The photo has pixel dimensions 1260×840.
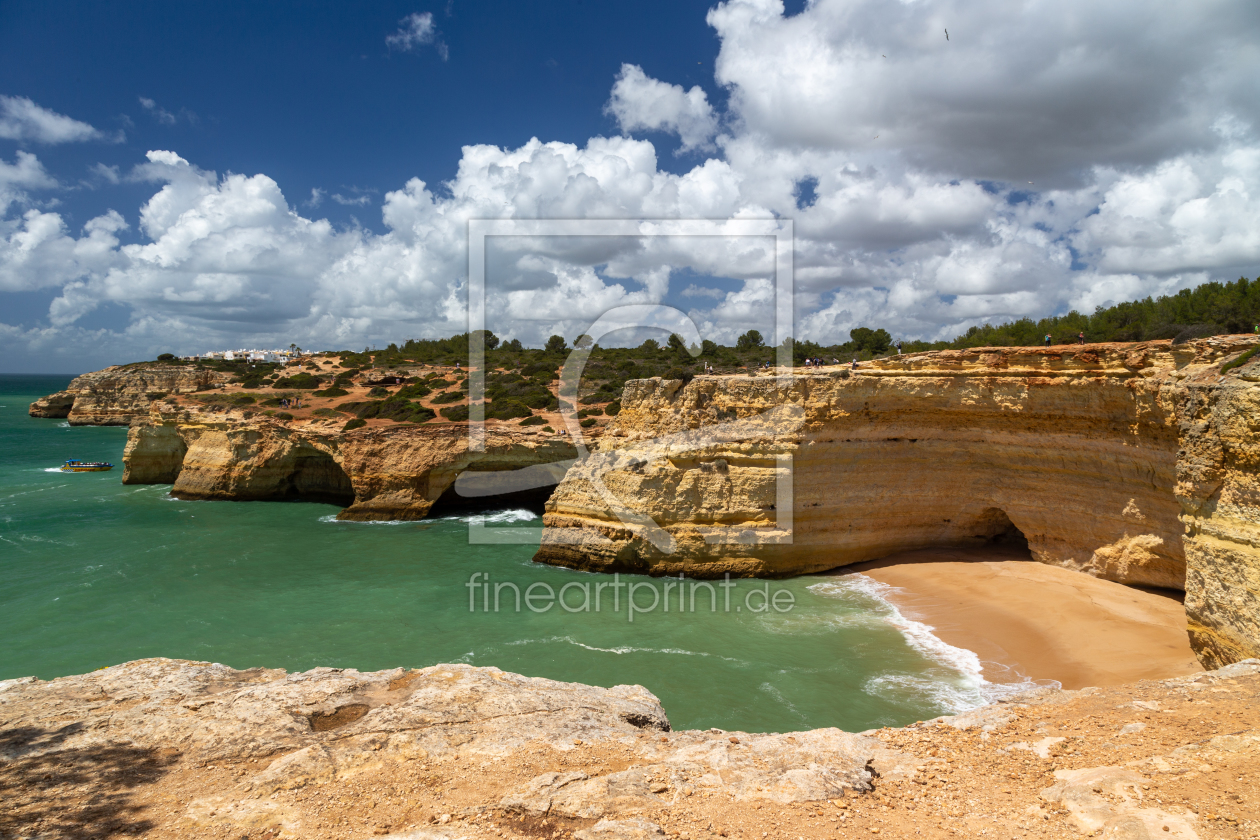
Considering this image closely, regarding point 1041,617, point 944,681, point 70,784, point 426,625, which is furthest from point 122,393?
point 1041,617

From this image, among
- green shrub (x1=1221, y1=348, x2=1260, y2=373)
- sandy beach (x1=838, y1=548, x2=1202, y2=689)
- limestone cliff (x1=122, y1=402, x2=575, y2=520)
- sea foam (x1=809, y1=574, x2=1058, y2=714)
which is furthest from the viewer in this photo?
limestone cliff (x1=122, y1=402, x2=575, y2=520)

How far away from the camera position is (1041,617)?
13.1 metres

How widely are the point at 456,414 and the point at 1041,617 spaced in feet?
82.5

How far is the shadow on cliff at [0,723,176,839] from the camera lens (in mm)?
4102

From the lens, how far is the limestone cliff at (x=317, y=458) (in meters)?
26.6

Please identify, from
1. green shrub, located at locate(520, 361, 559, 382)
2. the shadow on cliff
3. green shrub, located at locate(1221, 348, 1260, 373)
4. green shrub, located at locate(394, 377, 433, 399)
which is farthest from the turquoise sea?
green shrub, located at locate(520, 361, 559, 382)

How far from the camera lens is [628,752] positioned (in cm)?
546

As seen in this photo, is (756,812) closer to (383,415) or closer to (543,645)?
(543,645)

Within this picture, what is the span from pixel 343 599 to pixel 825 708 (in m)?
13.3

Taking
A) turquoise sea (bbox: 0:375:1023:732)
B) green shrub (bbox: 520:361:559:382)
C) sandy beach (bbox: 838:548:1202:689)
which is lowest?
turquoise sea (bbox: 0:375:1023:732)

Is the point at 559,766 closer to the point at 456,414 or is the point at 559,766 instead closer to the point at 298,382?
the point at 456,414

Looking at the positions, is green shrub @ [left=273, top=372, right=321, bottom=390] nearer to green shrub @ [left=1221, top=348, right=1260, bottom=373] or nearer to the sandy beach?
the sandy beach

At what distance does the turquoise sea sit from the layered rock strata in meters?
1.51

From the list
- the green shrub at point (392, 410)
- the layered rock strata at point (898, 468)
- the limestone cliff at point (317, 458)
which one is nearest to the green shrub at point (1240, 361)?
the layered rock strata at point (898, 468)
